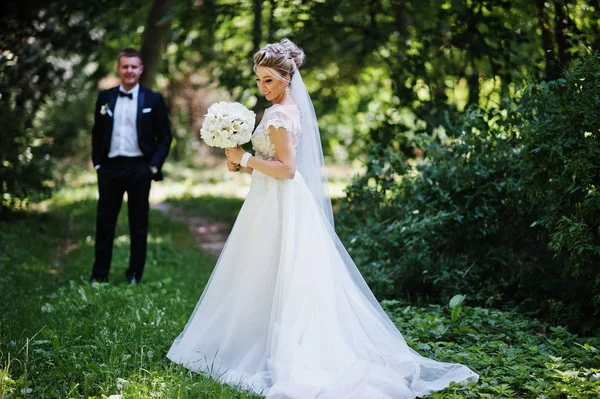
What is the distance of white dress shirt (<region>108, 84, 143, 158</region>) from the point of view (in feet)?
20.8

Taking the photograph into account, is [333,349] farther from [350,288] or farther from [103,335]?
[103,335]

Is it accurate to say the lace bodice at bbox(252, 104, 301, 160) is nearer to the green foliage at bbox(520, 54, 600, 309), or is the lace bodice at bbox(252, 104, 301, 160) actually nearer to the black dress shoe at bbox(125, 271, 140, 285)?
the green foliage at bbox(520, 54, 600, 309)

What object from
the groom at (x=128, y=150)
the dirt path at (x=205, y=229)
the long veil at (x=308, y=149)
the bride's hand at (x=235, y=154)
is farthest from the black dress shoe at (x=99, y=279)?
the long veil at (x=308, y=149)

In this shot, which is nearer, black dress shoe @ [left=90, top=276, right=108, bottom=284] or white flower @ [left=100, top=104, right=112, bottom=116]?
white flower @ [left=100, top=104, right=112, bottom=116]

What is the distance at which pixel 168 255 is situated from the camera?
823cm

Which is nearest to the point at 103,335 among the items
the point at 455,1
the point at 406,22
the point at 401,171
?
the point at 401,171

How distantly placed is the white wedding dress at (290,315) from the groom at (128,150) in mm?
2352

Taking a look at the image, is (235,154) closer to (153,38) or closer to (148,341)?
(148,341)

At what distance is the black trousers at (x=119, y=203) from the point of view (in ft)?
20.9

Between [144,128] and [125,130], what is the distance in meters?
0.18

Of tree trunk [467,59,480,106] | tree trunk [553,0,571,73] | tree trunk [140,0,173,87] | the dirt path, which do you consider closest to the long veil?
tree trunk [553,0,571,73]

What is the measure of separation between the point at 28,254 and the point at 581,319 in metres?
6.13

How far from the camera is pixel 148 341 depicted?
4.50m

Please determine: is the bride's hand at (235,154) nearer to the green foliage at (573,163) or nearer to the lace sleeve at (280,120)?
the lace sleeve at (280,120)
